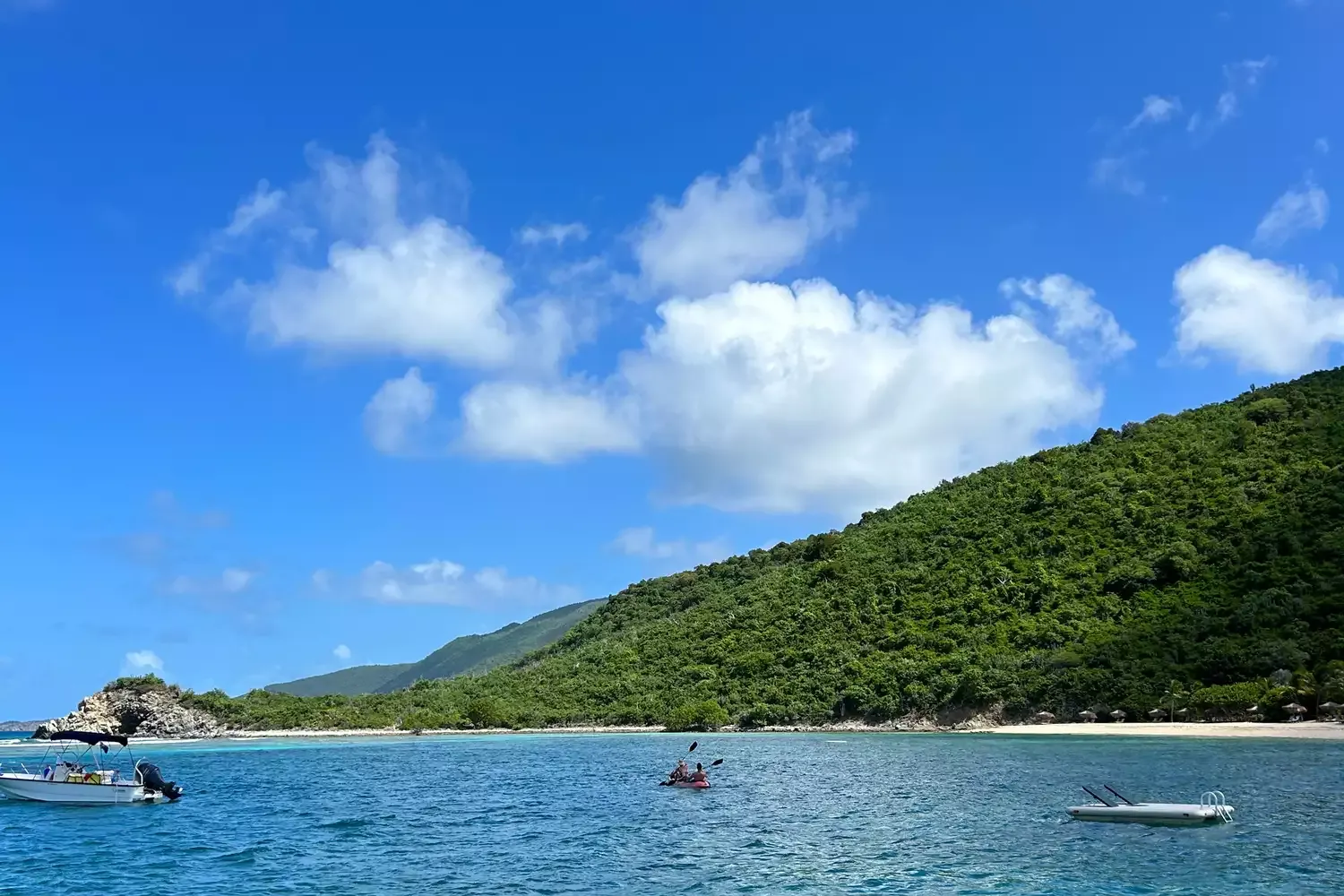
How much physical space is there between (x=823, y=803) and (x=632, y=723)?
59812mm

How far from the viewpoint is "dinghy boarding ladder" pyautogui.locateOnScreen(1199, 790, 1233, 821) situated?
99.7ft

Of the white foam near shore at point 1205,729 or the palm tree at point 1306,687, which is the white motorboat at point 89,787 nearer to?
the white foam near shore at point 1205,729

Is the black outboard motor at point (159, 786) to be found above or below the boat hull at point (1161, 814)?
above

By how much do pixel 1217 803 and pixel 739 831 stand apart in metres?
16.0

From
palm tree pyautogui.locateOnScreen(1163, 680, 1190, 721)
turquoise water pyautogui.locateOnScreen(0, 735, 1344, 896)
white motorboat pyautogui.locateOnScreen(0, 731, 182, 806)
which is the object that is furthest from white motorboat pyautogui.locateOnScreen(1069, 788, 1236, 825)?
white motorboat pyautogui.locateOnScreen(0, 731, 182, 806)

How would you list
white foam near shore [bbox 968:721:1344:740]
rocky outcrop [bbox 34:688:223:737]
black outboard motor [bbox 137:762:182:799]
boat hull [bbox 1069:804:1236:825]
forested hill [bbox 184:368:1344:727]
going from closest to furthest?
1. boat hull [bbox 1069:804:1236:825]
2. black outboard motor [bbox 137:762:182:799]
3. white foam near shore [bbox 968:721:1344:740]
4. forested hill [bbox 184:368:1344:727]
5. rocky outcrop [bbox 34:688:223:737]

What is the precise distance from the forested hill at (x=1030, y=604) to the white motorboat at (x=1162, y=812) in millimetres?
34285

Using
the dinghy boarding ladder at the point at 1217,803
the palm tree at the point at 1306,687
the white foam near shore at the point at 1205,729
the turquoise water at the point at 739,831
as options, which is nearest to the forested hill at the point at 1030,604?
the palm tree at the point at 1306,687

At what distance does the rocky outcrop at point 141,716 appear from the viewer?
325ft

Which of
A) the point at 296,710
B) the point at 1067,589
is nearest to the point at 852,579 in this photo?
the point at 1067,589

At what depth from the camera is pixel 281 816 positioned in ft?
134

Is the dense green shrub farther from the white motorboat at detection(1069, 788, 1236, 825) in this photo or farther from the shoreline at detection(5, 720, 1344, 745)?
the white motorboat at detection(1069, 788, 1236, 825)

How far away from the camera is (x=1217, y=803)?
33062mm

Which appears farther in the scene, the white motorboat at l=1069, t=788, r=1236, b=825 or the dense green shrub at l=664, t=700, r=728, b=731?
the dense green shrub at l=664, t=700, r=728, b=731
